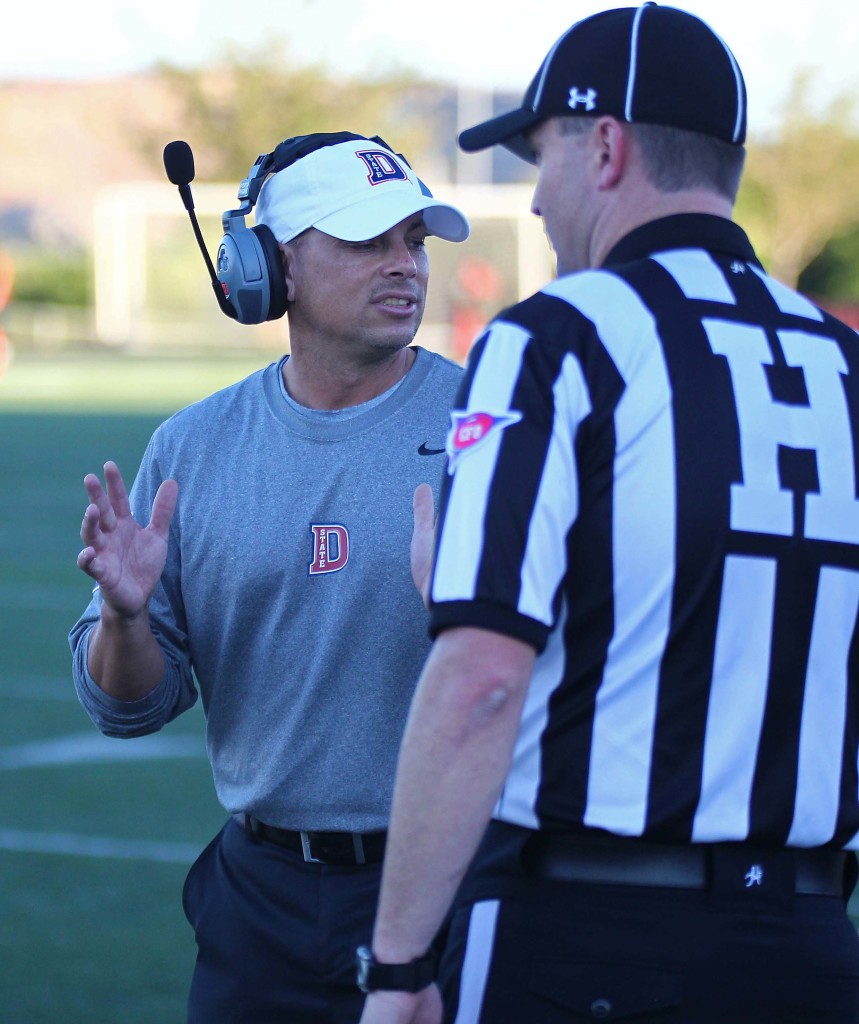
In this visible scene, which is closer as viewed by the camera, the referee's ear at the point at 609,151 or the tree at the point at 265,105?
the referee's ear at the point at 609,151

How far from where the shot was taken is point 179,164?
3303 millimetres

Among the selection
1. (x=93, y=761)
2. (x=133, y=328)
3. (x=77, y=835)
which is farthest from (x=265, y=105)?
(x=77, y=835)

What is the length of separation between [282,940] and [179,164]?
1.49m

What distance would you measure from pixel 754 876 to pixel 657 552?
42 centimetres

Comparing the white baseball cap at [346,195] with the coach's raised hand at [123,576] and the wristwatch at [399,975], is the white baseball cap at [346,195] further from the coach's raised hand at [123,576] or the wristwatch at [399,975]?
the wristwatch at [399,975]

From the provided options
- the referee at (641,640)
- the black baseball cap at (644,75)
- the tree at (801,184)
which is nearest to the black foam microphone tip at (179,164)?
the black baseball cap at (644,75)

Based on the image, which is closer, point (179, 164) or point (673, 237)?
point (673, 237)

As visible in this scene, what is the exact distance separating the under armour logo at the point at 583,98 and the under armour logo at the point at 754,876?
96 centimetres

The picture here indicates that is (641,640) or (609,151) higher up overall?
(609,151)

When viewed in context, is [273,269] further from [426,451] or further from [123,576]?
[123,576]

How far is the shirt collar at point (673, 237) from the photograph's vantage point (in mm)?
2119

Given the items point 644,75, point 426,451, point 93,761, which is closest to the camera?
point 644,75

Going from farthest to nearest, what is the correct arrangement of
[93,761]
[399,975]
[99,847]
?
[93,761], [99,847], [399,975]

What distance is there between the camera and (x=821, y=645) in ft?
6.81
